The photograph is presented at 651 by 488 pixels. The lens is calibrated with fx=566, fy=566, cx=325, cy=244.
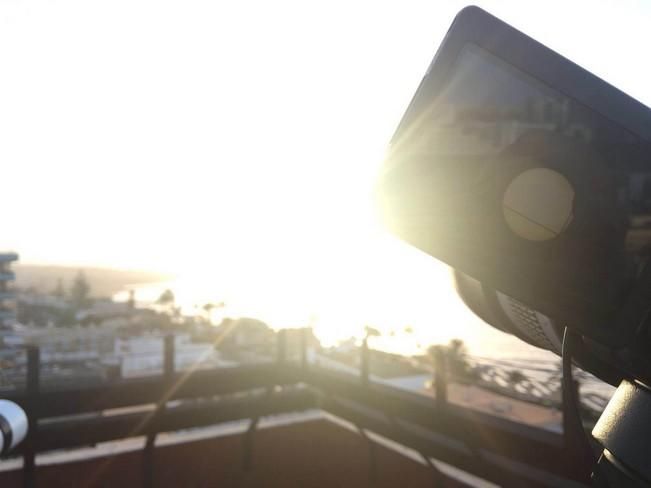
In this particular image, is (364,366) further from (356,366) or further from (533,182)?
(533,182)

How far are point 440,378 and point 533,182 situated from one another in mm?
2284

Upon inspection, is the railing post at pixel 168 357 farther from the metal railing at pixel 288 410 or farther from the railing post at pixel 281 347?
the railing post at pixel 281 347

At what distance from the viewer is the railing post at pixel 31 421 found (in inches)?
106

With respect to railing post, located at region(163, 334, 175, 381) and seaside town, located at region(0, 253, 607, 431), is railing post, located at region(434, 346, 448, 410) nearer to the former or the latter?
seaside town, located at region(0, 253, 607, 431)

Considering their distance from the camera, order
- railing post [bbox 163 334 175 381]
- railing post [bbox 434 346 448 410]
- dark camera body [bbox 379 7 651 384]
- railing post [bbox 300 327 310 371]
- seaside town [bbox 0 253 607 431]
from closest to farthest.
Answer: dark camera body [bbox 379 7 651 384] < railing post [bbox 434 346 448 410] < seaside town [bbox 0 253 607 431] < railing post [bbox 163 334 175 381] < railing post [bbox 300 327 310 371]

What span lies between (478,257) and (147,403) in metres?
2.92

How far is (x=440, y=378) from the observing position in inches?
109

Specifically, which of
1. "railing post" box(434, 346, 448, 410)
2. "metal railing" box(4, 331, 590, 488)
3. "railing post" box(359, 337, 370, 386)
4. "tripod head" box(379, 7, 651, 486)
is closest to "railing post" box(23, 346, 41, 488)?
"metal railing" box(4, 331, 590, 488)

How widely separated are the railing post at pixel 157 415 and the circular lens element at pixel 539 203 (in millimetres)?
2778

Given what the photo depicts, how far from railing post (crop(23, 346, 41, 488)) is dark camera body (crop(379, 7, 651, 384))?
2.64 m

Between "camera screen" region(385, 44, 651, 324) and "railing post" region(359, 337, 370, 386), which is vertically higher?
"camera screen" region(385, 44, 651, 324)

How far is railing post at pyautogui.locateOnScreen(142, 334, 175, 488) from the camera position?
3023 mm

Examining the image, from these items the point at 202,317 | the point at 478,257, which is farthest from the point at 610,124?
the point at 202,317

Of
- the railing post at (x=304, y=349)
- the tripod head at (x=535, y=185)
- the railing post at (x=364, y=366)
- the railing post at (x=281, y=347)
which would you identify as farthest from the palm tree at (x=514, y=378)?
the tripod head at (x=535, y=185)
